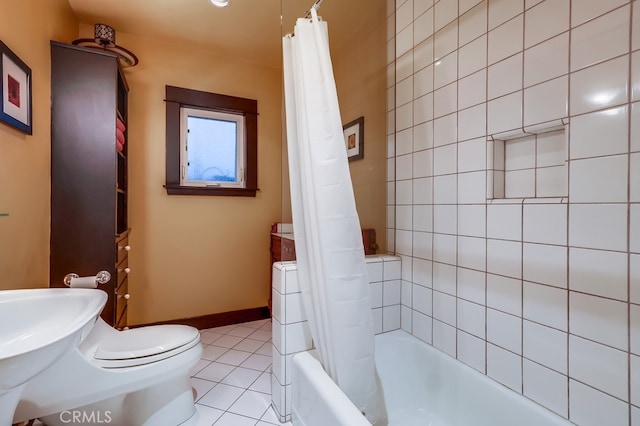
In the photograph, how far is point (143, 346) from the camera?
1.33m

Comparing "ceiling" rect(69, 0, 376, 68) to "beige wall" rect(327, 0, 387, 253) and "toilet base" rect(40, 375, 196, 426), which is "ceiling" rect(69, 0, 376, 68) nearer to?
"beige wall" rect(327, 0, 387, 253)

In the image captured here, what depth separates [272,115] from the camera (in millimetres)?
2697

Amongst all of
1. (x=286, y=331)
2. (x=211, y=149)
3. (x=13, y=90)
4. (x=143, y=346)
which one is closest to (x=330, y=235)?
(x=286, y=331)

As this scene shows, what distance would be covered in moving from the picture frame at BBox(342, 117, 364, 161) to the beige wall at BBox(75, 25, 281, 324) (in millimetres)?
1167

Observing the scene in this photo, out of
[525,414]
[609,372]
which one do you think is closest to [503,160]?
[609,372]

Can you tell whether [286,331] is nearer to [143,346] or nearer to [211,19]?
[143,346]

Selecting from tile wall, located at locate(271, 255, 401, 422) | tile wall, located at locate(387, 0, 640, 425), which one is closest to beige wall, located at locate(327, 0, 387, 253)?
tile wall, located at locate(387, 0, 640, 425)

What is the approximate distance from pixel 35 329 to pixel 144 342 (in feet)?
1.59

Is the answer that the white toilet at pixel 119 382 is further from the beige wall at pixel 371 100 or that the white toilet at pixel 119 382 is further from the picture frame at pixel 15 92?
the beige wall at pixel 371 100

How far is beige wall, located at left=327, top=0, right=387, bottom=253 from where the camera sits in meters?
1.70

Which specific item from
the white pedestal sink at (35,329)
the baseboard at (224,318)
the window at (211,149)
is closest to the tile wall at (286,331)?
the white pedestal sink at (35,329)

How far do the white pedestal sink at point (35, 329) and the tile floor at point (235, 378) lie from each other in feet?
2.72

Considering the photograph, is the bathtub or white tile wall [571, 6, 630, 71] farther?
the bathtub

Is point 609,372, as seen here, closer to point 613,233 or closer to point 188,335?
point 613,233
